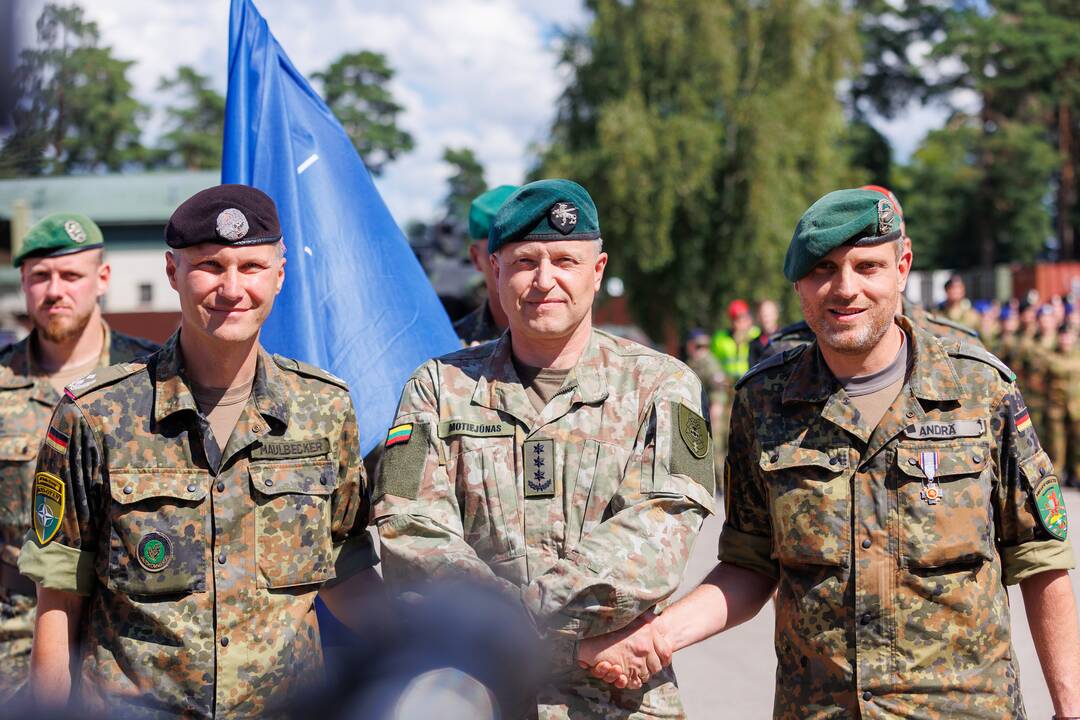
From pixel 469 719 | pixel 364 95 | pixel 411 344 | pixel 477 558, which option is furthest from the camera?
pixel 364 95

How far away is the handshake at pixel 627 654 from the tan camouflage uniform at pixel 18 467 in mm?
1941

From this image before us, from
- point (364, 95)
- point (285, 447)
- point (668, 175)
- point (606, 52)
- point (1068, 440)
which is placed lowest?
point (1068, 440)

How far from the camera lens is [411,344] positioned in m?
4.07

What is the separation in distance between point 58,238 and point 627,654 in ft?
8.98

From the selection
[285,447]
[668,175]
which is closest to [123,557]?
[285,447]

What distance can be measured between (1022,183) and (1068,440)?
3345 cm

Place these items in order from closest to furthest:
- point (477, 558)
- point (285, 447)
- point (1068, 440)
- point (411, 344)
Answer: point (477, 558) < point (285, 447) < point (411, 344) < point (1068, 440)

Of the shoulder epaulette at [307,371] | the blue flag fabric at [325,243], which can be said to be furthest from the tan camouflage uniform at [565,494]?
the blue flag fabric at [325,243]

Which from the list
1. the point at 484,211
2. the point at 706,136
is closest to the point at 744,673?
the point at 484,211

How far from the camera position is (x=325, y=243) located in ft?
13.3

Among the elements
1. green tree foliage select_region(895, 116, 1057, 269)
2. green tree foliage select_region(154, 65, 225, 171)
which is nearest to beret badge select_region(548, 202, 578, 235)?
green tree foliage select_region(895, 116, 1057, 269)

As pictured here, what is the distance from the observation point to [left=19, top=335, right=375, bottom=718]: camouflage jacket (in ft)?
8.66

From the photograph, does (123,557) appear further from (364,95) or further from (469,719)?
(364,95)

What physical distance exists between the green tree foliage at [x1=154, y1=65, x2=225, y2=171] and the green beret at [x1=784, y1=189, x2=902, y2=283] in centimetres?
5785
